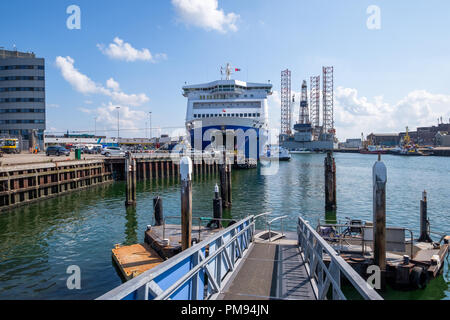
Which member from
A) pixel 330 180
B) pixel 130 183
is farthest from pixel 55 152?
pixel 330 180

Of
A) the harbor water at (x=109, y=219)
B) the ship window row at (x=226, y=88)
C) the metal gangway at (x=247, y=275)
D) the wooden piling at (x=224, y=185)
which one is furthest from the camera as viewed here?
the ship window row at (x=226, y=88)

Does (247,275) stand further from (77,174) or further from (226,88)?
(226,88)

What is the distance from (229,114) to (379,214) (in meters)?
49.8

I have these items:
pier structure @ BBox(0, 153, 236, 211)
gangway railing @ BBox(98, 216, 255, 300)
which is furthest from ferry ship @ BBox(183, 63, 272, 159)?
gangway railing @ BBox(98, 216, 255, 300)

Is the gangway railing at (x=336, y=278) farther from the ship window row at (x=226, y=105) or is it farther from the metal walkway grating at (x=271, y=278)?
the ship window row at (x=226, y=105)

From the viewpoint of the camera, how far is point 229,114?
57.7m

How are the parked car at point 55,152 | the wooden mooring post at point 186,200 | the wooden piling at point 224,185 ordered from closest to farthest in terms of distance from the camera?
the wooden mooring post at point 186,200 → the wooden piling at point 224,185 → the parked car at point 55,152

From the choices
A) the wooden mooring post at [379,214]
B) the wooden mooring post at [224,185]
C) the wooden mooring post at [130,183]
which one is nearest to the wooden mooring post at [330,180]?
the wooden mooring post at [224,185]

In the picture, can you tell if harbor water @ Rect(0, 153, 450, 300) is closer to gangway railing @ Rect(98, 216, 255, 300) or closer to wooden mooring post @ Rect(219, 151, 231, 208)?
wooden mooring post @ Rect(219, 151, 231, 208)

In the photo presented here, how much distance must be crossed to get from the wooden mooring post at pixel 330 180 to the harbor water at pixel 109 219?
3.02 feet

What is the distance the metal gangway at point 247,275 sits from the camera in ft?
11.3

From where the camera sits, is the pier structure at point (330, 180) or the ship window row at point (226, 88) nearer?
the pier structure at point (330, 180)
